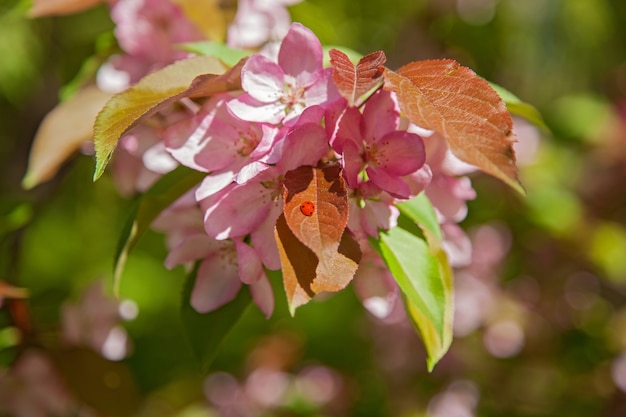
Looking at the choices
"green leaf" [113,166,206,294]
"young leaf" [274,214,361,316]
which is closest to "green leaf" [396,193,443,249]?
"young leaf" [274,214,361,316]

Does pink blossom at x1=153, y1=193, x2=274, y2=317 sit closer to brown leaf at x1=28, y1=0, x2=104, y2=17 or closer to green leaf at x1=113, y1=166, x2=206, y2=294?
green leaf at x1=113, y1=166, x2=206, y2=294

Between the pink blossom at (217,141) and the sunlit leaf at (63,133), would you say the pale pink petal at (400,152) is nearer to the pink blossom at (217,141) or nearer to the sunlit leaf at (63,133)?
the pink blossom at (217,141)

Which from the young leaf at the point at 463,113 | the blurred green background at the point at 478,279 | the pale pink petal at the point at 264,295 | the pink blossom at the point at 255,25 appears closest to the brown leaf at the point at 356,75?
the young leaf at the point at 463,113

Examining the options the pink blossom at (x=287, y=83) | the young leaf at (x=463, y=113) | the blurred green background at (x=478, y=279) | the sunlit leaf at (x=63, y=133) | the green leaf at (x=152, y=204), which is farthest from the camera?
the blurred green background at (x=478, y=279)

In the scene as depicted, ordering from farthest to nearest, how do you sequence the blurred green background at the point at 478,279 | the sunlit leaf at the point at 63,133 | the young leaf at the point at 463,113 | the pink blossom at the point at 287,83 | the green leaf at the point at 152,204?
1. the blurred green background at the point at 478,279
2. the sunlit leaf at the point at 63,133
3. the green leaf at the point at 152,204
4. the pink blossom at the point at 287,83
5. the young leaf at the point at 463,113

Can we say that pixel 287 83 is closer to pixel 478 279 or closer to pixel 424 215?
pixel 424 215

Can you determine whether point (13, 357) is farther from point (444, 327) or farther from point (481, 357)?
point (481, 357)

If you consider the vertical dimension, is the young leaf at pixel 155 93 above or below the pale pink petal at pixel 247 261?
above
